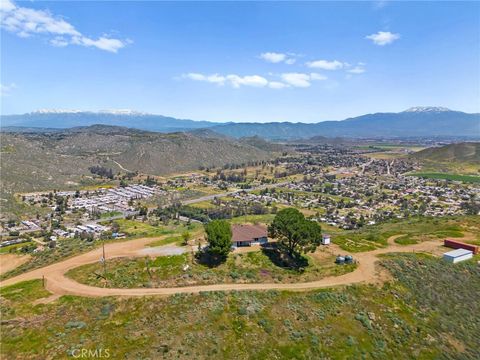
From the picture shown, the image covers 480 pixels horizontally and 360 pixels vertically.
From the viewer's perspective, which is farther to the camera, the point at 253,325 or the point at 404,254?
the point at 404,254

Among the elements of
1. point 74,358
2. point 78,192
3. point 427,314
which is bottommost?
point 78,192

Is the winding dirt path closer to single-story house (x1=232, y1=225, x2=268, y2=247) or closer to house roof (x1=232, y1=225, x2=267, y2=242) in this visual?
single-story house (x1=232, y1=225, x2=268, y2=247)

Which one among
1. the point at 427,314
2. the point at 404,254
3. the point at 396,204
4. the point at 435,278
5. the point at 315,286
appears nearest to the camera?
the point at 427,314

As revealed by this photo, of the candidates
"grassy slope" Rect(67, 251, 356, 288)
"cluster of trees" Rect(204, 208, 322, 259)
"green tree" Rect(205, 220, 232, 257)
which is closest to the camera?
"grassy slope" Rect(67, 251, 356, 288)

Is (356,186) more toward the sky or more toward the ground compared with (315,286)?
more toward the ground

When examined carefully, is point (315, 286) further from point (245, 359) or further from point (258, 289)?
point (245, 359)

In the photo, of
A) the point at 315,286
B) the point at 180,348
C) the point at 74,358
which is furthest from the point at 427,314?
the point at 74,358

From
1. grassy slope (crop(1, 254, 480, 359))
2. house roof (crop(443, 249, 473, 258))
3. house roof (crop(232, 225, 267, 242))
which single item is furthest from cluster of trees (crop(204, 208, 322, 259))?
house roof (crop(443, 249, 473, 258))
